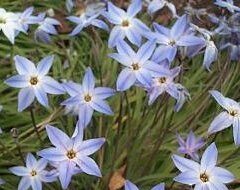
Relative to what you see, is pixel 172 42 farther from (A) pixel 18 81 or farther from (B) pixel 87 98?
(A) pixel 18 81

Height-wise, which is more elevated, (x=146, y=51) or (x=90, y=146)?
(x=146, y=51)

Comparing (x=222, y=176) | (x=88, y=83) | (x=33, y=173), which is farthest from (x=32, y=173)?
(x=222, y=176)

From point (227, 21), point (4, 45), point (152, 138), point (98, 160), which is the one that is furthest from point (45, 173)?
point (4, 45)

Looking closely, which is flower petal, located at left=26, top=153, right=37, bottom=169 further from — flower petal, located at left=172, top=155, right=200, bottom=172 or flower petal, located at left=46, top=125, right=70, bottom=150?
flower petal, located at left=172, top=155, right=200, bottom=172

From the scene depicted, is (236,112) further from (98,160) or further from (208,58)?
(98,160)

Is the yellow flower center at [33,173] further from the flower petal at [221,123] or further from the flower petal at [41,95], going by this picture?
the flower petal at [221,123]

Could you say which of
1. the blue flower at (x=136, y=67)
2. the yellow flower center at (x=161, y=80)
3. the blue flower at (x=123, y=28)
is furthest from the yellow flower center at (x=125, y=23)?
the yellow flower center at (x=161, y=80)

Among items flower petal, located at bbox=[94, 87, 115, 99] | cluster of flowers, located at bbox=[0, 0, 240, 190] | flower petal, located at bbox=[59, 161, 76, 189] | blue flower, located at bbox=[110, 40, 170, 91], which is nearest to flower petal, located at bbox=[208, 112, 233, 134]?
cluster of flowers, located at bbox=[0, 0, 240, 190]
